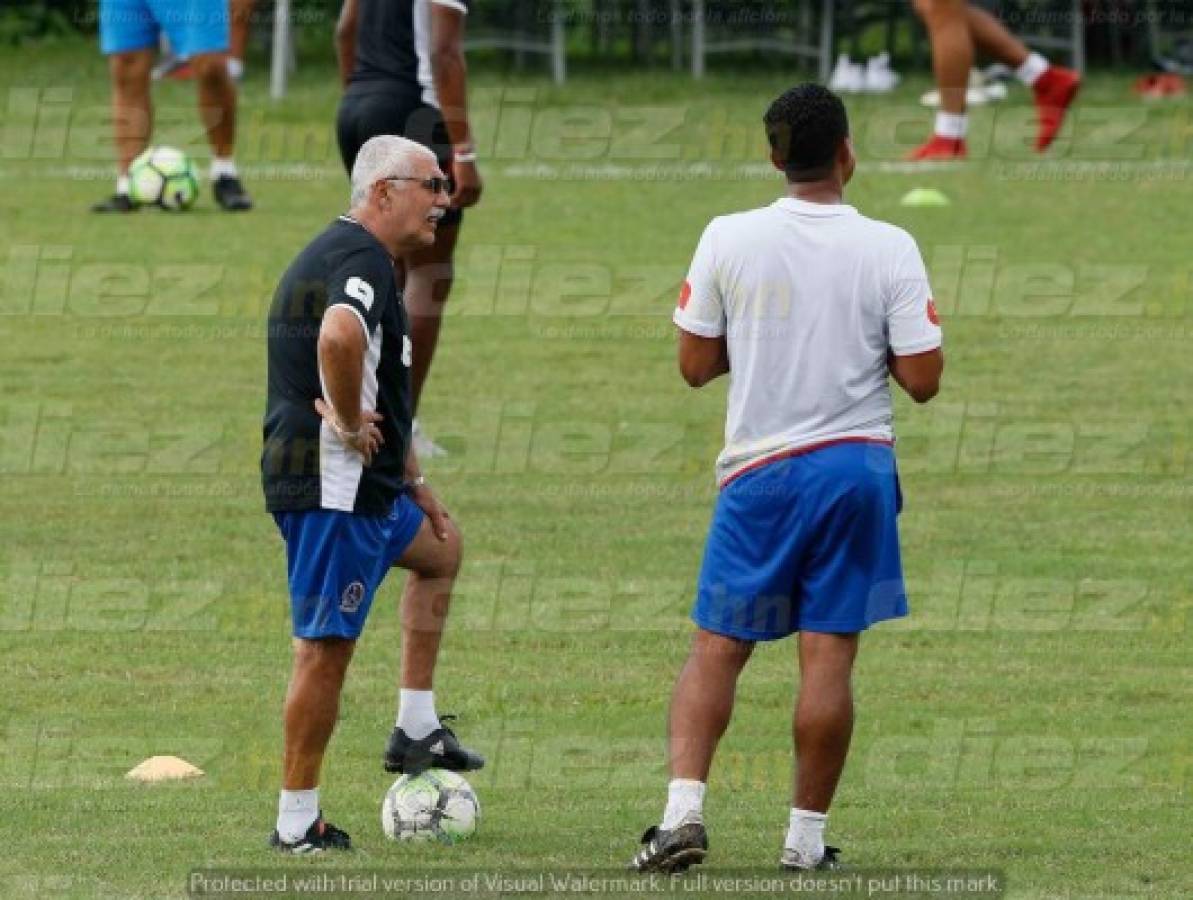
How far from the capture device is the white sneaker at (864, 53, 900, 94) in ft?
87.2

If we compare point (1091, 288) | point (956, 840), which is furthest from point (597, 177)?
point (956, 840)

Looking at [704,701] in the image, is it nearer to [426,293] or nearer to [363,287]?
[363,287]

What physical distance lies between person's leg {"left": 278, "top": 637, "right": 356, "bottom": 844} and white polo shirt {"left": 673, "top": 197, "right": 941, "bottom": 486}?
46.8 inches

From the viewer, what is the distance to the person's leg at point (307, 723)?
24.7ft

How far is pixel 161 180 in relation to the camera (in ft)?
64.3

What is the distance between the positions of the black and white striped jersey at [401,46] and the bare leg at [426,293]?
2.11ft

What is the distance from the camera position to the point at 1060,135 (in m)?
23.2

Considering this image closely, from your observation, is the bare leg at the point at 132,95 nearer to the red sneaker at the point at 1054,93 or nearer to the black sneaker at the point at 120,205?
the black sneaker at the point at 120,205

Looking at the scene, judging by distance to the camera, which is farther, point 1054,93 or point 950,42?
point 1054,93

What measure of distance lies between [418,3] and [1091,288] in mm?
5983

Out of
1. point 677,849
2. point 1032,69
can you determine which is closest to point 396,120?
point 677,849

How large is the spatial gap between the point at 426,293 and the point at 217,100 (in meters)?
7.22

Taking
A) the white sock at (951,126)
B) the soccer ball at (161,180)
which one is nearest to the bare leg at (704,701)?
the soccer ball at (161,180)

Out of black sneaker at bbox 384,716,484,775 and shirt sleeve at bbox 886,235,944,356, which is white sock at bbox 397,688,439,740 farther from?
shirt sleeve at bbox 886,235,944,356
